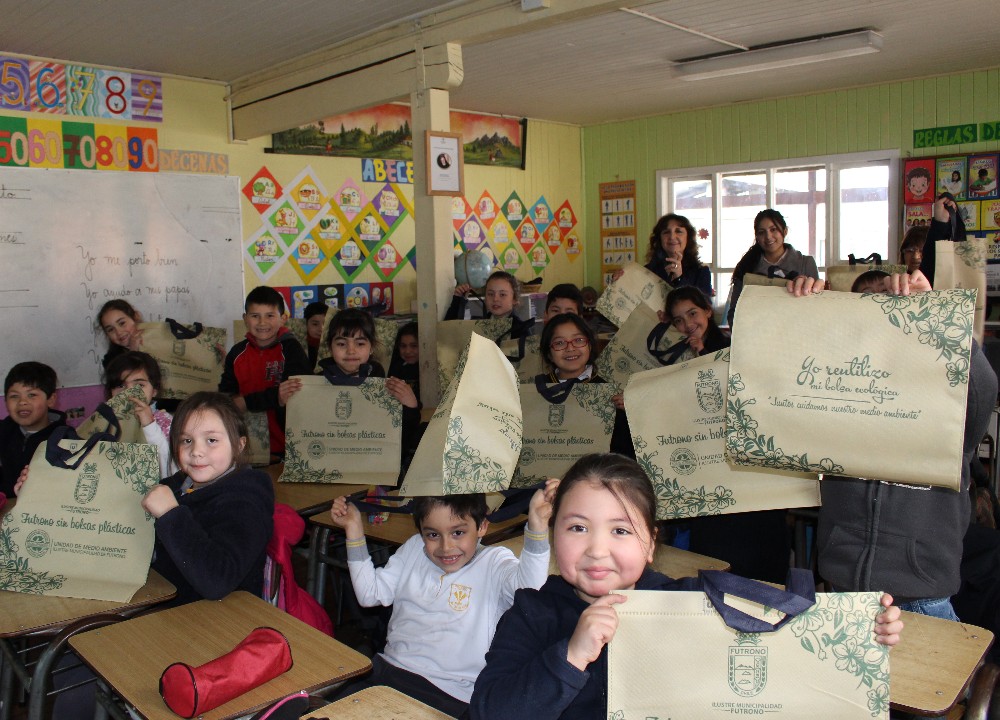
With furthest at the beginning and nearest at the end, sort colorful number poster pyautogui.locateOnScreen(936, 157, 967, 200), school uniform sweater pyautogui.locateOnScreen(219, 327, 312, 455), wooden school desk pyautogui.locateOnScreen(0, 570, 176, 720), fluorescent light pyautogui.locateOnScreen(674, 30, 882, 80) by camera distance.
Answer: colorful number poster pyautogui.locateOnScreen(936, 157, 967, 200) < fluorescent light pyautogui.locateOnScreen(674, 30, 882, 80) < school uniform sweater pyautogui.locateOnScreen(219, 327, 312, 455) < wooden school desk pyautogui.locateOnScreen(0, 570, 176, 720)

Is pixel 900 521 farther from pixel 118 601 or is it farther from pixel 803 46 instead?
pixel 803 46

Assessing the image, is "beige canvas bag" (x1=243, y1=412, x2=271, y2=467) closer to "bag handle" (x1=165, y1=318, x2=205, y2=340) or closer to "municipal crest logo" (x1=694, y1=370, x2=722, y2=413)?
"bag handle" (x1=165, y1=318, x2=205, y2=340)

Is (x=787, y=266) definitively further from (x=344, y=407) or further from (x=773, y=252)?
(x=344, y=407)

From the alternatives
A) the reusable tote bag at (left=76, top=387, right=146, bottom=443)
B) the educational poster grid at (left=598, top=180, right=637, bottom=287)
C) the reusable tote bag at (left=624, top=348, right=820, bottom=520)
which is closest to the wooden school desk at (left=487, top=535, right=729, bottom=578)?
the reusable tote bag at (left=624, top=348, right=820, bottom=520)

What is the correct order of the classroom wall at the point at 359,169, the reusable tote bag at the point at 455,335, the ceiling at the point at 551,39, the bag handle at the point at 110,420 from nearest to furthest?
the bag handle at the point at 110,420 < the reusable tote bag at the point at 455,335 < the ceiling at the point at 551,39 < the classroom wall at the point at 359,169

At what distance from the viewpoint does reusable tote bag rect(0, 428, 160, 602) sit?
85.0 inches

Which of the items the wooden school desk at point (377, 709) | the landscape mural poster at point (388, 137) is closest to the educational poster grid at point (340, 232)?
the landscape mural poster at point (388, 137)

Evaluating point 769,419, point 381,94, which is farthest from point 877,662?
point 381,94

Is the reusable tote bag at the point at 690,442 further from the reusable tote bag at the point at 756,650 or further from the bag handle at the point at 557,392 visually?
the reusable tote bag at the point at 756,650

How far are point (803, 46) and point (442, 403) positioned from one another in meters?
4.47

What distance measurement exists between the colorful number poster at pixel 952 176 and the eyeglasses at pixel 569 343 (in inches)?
189

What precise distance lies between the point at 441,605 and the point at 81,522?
38.0 inches

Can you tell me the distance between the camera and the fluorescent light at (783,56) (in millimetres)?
5203

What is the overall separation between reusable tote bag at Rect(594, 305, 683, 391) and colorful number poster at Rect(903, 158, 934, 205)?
442 cm
